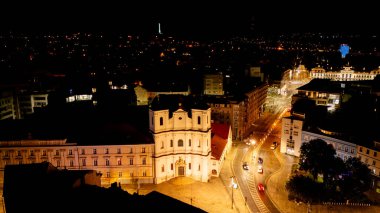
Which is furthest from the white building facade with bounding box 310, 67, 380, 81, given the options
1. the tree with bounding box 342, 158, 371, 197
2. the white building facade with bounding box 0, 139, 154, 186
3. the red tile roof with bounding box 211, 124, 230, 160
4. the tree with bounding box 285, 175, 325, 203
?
the white building facade with bounding box 0, 139, 154, 186

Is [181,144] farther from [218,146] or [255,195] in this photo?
[255,195]

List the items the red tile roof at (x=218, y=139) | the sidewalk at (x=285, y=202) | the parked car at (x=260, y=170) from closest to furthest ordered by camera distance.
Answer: the sidewalk at (x=285, y=202) → the parked car at (x=260, y=170) → the red tile roof at (x=218, y=139)

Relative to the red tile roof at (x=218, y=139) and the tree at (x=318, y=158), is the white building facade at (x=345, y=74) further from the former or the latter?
the tree at (x=318, y=158)

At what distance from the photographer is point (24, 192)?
43.8 meters

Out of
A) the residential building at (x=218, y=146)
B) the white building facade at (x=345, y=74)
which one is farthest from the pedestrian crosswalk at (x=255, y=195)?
the white building facade at (x=345, y=74)

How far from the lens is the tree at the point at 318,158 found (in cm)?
6412

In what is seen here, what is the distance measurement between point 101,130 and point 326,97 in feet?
242

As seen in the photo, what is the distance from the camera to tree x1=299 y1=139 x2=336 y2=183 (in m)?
64.1

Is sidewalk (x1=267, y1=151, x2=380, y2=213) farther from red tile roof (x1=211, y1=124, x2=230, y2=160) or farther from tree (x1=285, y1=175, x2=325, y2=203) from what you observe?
red tile roof (x1=211, y1=124, x2=230, y2=160)

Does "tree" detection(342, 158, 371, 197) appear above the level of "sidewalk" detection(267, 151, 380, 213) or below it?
above

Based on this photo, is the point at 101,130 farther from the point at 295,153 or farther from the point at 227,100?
the point at 295,153

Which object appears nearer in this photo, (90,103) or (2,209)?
(2,209)

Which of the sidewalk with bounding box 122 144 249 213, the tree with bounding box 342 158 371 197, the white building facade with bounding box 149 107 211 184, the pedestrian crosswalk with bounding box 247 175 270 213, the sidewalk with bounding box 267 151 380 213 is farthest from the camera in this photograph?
the white building facade with bounding box 149 107 211 184

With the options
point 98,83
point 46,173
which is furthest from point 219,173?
point 98,83
